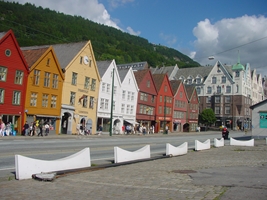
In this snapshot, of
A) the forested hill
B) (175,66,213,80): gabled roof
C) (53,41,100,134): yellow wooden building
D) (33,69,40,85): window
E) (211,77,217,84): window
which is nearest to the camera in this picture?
(33,69,40,85): window

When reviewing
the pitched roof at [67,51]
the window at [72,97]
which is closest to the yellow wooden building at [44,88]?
the window at [72,97]

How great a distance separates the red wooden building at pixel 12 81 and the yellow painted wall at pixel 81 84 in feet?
25.3

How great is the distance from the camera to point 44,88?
141 ft

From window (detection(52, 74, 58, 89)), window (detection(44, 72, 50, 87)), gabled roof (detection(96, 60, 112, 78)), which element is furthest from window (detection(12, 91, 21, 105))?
gabled roof (detection(96, 60, 112, 78))

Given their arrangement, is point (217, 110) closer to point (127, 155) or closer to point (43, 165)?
point (127, 155)

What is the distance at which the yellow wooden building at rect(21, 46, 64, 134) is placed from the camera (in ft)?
135

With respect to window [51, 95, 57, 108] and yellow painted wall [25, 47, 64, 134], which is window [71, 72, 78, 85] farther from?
window [51, 95, 57, 108]

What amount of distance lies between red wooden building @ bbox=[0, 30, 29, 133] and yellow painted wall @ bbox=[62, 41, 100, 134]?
25.3 feet

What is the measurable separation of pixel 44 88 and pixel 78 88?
712 centimetres

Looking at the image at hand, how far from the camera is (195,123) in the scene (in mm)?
86375

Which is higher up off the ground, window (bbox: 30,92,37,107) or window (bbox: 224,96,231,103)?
window (bbox: 224,96,231,103)

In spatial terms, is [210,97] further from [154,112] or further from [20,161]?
[20,161]

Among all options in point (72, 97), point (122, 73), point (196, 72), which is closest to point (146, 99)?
point (122, 73)

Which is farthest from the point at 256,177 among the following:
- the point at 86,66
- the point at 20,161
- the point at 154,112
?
the point at 154,112
